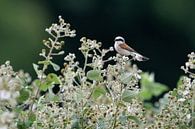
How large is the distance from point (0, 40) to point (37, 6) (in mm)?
2681

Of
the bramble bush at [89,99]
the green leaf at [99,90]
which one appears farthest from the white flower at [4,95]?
the green leaf at [99,90]

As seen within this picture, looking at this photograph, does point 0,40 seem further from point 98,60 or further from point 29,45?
point 98,60

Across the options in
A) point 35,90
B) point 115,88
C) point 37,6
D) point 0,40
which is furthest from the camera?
point 37,6

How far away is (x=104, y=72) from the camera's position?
7.14ft

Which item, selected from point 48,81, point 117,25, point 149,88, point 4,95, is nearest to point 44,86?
point 48,81

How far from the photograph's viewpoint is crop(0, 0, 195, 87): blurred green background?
60.3 feet

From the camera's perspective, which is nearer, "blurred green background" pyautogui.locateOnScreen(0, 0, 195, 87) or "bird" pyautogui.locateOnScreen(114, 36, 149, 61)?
"bird" pyautogui.locateOnScreen(114, 36, 149, 61)

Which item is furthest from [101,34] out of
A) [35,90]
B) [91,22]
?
[35,90]

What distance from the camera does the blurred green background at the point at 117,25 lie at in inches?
723

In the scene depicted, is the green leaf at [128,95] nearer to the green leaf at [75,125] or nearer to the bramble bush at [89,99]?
the bramble bush at [89,99]

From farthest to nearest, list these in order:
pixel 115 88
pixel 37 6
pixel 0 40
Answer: pixel 37 6 < pixel 0 40 < pixel 115 88

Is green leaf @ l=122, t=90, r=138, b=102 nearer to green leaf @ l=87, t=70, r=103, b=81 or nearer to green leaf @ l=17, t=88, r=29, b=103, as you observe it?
green leaf @ l=87, t=70, r=103, b=81

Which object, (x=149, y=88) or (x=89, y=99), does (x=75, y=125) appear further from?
(x=149, y=88)

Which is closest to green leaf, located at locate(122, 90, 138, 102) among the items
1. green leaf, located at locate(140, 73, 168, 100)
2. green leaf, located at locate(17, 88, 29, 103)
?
green leaf, located at locate(17, 88, 29, 103)
